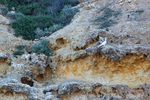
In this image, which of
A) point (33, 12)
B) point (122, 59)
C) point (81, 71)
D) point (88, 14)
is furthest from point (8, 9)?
point (122, 59)

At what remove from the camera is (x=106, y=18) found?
574 inches

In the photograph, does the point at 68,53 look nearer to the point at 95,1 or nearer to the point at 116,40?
the point at 116,40

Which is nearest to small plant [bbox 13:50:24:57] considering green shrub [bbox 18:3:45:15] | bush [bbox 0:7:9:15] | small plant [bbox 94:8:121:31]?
small plant [bbox 94:8:121:31]

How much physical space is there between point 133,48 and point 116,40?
60.1 inches

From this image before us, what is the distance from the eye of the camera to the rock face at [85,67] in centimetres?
897

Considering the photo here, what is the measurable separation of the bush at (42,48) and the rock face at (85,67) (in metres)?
0.38

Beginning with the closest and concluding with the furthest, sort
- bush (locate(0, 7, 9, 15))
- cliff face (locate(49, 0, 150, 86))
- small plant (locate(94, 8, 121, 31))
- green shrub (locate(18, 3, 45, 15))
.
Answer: cliff face (locate(49, 0, 150, 86))
small plant (locate(94, 8, 121, 31))
bush (locate(0, 7, 9, 15))
green shrub (locate(18, 3, 45, 15))

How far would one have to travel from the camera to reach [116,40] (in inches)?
433

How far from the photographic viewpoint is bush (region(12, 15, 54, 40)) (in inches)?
589

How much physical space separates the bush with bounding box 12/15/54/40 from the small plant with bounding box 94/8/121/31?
4746 mm

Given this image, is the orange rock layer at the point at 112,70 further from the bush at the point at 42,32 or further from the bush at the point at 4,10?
the bush at the point at 4,10

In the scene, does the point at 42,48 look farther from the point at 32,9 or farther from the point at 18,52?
the point at 32,9

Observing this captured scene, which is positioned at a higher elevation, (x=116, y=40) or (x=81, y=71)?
(x=116, y=40)

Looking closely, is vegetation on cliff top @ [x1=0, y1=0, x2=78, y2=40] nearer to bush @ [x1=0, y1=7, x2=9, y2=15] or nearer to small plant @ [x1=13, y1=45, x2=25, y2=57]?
bush @ [x1=0, y1=7, x2=9, y2=15]
